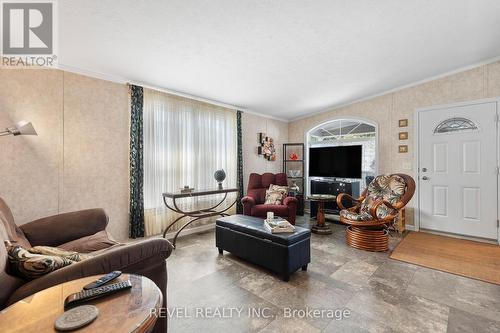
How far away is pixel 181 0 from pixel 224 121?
2.70 m

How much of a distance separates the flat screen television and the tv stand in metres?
0.15

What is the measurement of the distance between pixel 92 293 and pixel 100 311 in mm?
120

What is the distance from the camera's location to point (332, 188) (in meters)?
4.91

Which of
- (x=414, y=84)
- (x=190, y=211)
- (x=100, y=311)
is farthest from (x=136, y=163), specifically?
(x=414, y=84)

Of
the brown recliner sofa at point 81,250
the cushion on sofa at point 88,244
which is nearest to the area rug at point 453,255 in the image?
the brown recliner sofa at point 81,250

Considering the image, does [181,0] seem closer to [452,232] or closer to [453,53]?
[453,53]

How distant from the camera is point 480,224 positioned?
142 inches

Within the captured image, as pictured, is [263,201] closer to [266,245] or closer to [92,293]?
[266,245]

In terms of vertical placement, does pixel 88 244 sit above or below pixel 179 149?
below

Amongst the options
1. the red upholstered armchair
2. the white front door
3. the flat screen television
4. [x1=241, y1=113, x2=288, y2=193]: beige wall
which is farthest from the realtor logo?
the white front door

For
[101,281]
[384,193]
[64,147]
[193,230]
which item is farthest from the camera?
[193,230]

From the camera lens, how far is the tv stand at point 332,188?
4.74 meters

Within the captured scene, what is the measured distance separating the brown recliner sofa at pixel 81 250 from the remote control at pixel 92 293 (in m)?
0.32

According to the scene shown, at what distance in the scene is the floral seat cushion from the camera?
3.28 m
